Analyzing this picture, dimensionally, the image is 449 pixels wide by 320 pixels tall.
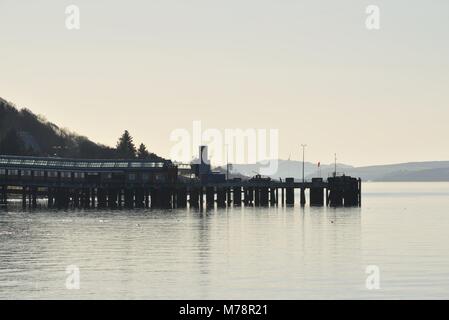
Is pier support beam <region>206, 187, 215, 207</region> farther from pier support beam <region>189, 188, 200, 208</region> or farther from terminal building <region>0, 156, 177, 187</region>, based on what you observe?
terminal building <region>0, 156, 177, 187</region>

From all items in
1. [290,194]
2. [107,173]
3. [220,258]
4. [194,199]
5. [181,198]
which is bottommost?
[220,258]

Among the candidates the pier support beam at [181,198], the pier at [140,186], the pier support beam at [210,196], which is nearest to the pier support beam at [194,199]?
the pier at [140,186]

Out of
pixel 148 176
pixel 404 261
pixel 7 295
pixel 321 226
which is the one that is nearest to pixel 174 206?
pixel 148 176

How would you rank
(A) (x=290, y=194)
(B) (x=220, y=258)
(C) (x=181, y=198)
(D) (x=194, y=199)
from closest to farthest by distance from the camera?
(B) (x=220, y=258) → (C) (x=181, y=198) → (D) (x=194, y=199) → (A) (x=290, y=194)

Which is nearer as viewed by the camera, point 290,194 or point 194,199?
point 194,199

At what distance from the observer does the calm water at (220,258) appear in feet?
216

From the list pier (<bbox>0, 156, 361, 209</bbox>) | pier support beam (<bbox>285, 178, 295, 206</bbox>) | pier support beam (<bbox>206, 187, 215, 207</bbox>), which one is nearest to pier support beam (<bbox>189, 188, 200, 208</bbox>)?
pier (<bbox>0, 156, 361, 209</bbox>)

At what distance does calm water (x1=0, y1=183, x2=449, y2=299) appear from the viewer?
216ft

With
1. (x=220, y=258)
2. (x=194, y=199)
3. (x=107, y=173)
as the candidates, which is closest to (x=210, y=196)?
(x=194, y=199)

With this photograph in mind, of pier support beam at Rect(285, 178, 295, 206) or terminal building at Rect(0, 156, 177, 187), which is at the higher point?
terminal building at Rect(0, 156, 177, 187)

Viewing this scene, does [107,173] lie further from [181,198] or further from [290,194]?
[290,194]

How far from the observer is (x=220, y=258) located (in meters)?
84.9
